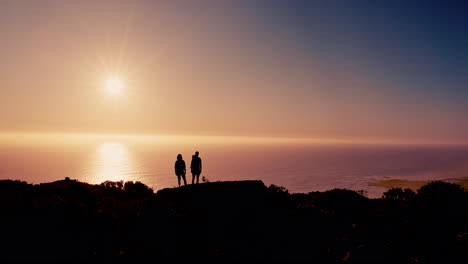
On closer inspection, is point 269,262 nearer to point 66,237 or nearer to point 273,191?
point 66,237

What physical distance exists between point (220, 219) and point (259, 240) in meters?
2.72

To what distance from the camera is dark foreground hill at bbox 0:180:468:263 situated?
988 cm

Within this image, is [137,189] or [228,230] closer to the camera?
[228,230]

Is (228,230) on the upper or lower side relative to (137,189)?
lower

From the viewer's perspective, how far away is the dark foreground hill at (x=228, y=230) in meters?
9.88

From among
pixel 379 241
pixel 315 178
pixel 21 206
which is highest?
pixel 21 206

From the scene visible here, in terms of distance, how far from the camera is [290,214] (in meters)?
14.1

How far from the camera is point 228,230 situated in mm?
12195

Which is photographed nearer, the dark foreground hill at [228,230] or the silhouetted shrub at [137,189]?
the dark foreground hill at [228,230]

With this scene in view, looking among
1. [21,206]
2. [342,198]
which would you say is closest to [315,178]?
[342,198]

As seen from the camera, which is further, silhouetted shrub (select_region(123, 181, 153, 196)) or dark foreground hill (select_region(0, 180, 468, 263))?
silhouetted shrub (select_region(123, 181, 153, 196))

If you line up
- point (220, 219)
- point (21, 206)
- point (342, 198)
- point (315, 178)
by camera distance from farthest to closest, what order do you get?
point (315, 178), point (342, 198), point (220, 219), point (21, 206)

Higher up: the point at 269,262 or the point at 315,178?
the point at 269,262

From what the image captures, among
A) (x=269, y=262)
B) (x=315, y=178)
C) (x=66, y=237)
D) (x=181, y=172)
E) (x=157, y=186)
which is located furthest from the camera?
(x=315, y=178)
